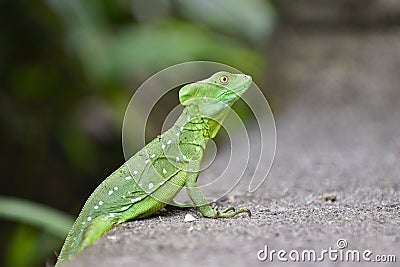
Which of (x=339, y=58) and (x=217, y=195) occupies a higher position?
(x=339, y=58)

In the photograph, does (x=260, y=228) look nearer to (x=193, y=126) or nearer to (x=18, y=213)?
(x=193, y=126)

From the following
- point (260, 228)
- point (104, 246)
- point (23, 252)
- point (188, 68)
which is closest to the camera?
point (104, 246)

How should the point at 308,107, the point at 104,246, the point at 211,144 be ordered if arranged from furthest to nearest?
the point at 308,107
the point at 211,144
the point at 104,246

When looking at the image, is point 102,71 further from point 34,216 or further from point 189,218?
point 189,218

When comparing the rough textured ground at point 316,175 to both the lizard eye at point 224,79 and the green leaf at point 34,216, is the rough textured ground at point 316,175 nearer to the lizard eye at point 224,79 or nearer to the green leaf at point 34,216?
the lizard eye at point 224,79

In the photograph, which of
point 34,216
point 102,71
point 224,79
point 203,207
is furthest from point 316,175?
point 102,71

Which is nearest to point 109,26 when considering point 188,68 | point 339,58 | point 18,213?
point 188,68
